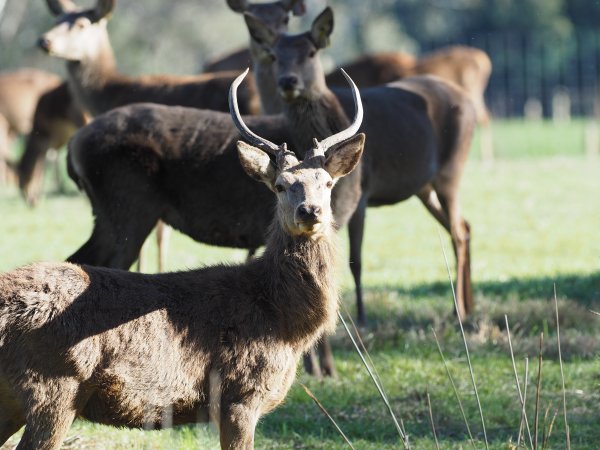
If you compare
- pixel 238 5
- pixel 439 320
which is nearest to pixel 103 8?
pixel 238 5

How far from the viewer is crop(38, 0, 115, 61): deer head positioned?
11305mm

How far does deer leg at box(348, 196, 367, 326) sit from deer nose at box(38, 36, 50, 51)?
14.2ft

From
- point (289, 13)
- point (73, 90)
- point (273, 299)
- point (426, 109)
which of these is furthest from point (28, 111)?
point (273, 299)

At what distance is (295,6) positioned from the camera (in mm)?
10992

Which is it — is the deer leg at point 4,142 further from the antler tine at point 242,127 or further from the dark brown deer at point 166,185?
the antler tine at point 242,127

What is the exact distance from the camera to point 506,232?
13.6 metres

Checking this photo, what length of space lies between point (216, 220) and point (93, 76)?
4.46m

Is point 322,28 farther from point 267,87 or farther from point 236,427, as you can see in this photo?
point 236,427

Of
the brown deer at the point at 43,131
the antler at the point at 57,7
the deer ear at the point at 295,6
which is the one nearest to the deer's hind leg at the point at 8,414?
the deer ear at the point at 295,6

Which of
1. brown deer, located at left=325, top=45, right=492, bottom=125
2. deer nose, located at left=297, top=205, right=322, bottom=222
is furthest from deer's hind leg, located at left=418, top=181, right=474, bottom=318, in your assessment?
deer nose, located at left=297, top=205, right=322, bottom=222

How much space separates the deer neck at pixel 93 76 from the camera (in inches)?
448

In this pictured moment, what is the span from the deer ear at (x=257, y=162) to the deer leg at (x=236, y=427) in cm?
113

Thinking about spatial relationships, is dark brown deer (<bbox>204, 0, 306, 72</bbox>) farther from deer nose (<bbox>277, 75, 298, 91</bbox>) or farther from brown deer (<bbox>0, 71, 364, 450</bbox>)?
brown deer (<bbox>0, 71, 364, 450</bbox>)

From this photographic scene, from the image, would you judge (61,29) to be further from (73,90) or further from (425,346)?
(425,346)
